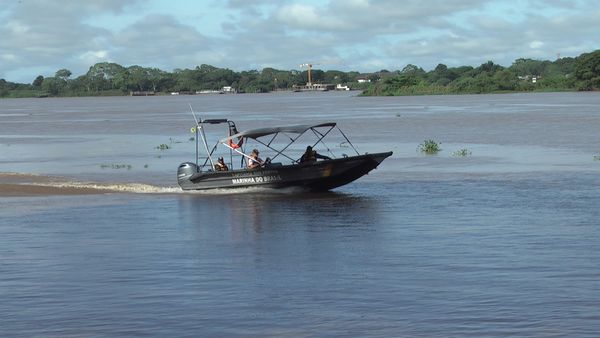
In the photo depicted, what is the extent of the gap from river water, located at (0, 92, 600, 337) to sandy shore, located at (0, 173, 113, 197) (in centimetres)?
89

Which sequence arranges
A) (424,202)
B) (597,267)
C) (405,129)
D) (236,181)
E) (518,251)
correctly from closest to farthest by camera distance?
(597,267)
(518,251)
(424,202)
(236,181)
(405,129)

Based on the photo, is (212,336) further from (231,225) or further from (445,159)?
(445,159)

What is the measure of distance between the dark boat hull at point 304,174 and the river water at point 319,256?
41cm

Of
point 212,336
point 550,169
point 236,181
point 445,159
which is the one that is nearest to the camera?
point 212,336

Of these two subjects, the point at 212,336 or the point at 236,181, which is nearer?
the point at 212,336

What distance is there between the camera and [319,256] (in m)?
19.9

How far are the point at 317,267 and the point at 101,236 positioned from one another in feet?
21.5

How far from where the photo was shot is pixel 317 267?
61.5 ft

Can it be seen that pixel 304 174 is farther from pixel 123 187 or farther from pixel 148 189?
pixel 123 187

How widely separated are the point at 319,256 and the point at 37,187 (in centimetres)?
1651

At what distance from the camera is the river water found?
580 inches

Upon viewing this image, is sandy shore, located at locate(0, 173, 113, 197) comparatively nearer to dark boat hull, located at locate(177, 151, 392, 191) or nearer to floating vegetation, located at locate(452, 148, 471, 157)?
dark boat hull, located at locate(177, 151, 392, 191)

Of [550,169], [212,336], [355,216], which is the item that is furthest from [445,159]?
[212,336]

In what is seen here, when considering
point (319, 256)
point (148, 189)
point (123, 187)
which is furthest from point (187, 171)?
point (319, 256)
